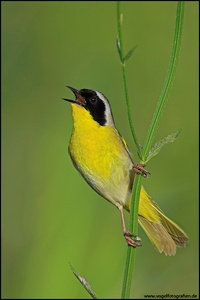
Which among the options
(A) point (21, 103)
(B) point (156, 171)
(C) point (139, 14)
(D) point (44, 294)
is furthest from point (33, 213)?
(C) point (139, 14)

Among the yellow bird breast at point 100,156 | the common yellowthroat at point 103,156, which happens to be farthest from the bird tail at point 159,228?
the yellow bird breast at point 100,156

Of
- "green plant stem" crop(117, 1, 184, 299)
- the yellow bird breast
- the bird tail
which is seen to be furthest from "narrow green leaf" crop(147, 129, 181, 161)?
the yellow bird breast

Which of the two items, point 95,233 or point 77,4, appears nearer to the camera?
point 95,233

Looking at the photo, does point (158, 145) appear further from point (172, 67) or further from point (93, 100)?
point (93, 100)

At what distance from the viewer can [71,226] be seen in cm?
271

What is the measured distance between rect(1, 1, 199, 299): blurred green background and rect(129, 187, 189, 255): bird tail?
5cm

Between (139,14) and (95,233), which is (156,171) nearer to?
(95,233)

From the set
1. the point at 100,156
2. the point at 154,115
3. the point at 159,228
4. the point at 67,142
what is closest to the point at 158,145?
the point at 154,115

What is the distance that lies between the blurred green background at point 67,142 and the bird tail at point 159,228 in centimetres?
5

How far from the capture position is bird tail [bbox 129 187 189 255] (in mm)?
2658

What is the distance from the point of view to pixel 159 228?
2.87m

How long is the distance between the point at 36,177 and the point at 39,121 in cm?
70

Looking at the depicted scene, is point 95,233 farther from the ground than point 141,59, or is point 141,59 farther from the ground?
point 141,59

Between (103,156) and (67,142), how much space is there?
1.02ft
